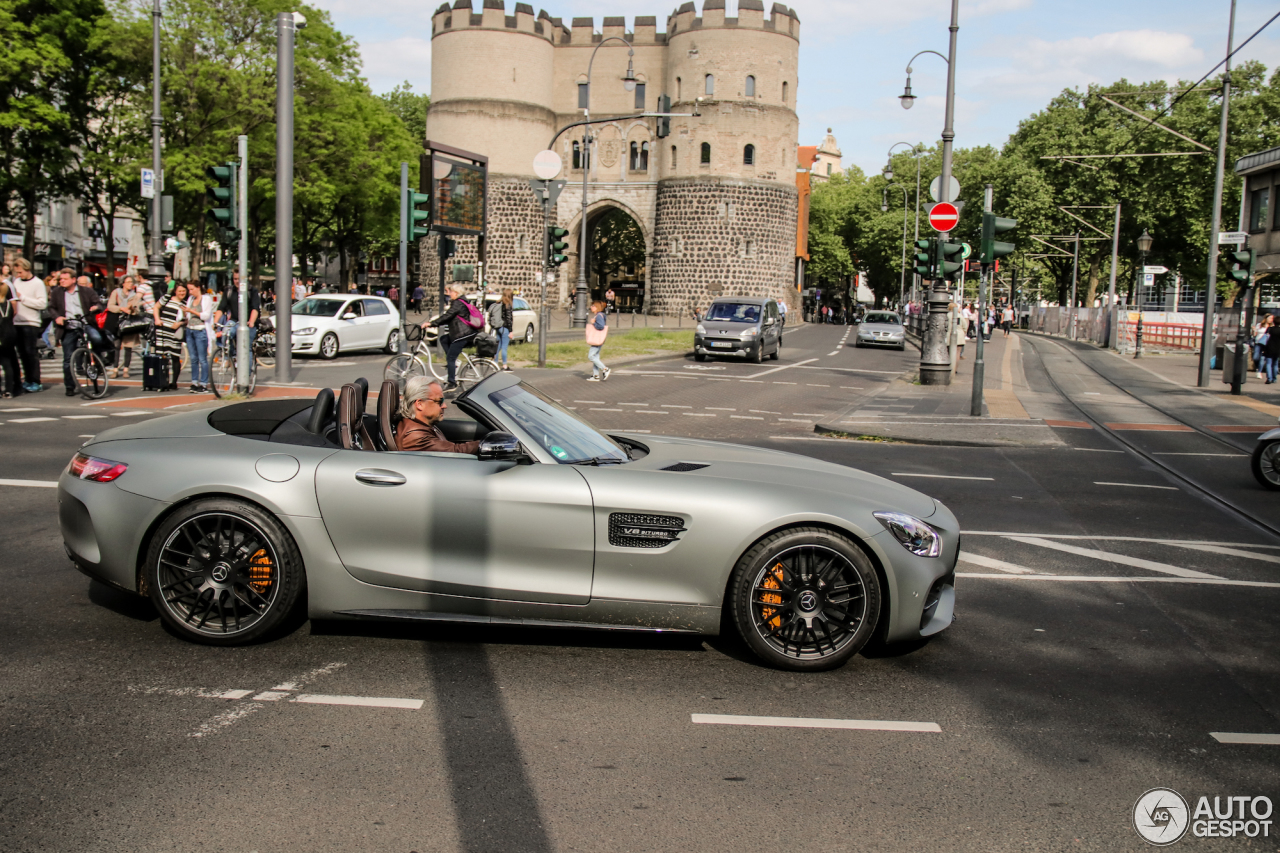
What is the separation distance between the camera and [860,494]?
198 inches

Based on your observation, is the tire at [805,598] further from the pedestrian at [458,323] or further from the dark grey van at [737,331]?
the dark grey van at [737,331]

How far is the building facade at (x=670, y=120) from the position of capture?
64.0 metres

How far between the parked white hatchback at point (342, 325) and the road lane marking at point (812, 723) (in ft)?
72.6

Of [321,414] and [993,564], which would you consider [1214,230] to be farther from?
[321,414]

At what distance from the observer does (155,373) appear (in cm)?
1652

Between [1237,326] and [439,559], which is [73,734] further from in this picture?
[1237,326]

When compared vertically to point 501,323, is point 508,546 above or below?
below

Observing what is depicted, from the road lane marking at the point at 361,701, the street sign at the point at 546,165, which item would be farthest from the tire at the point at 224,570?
the street sign at the point at 546,165

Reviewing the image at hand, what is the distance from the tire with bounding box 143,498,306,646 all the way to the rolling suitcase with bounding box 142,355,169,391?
12.7 m

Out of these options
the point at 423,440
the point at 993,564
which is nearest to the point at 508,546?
the point at 423,440

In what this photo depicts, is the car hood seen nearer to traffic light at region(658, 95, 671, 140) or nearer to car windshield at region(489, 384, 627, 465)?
car windshield at region(489, 384, 627, 465)

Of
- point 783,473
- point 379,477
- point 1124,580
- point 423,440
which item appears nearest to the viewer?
point 379,477

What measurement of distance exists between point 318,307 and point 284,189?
29.2ft

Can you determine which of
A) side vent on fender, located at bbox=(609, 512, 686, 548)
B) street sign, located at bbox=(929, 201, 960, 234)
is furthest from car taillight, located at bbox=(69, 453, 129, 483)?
street sign, located at bbox=(929, 201, 960, 234)
